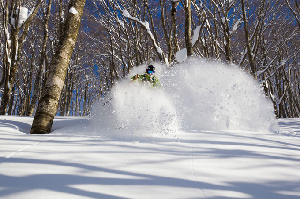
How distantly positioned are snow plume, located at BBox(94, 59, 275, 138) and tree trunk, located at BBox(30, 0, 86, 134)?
3.19 feet

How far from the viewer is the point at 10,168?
54.4 inches

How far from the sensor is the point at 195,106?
161 inches

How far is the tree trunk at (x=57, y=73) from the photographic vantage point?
3.54 metres

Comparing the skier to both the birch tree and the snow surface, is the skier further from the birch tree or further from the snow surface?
the birch tree

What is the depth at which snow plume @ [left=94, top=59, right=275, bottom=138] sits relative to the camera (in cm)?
343

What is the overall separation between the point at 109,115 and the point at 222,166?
9.12 ft

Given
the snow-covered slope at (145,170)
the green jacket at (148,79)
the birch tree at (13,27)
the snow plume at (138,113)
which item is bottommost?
the snow-covered slope at (145,170)

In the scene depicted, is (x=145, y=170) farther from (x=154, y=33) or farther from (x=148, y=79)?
(x=154, y=33)

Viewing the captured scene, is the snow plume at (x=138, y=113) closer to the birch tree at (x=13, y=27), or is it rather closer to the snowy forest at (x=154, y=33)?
the snowy forest at (x=154, y=33)

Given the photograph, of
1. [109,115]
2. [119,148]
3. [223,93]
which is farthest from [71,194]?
[223,93]

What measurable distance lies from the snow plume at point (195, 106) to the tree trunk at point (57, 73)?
3.19 feet

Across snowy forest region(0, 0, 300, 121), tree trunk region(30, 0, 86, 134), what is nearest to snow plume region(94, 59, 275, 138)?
tree trunk region(30, 0, 86, 134)

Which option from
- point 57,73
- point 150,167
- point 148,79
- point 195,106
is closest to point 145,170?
point 150,167

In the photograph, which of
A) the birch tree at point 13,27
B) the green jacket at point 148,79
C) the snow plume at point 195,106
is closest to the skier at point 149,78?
the green jacket at point 148,79
